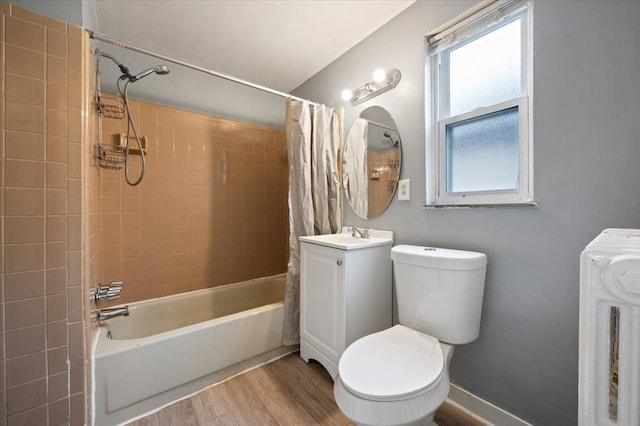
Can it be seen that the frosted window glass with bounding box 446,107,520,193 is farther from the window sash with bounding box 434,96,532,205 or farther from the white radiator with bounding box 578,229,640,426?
the white radiator with bounding box 578,229,640,426

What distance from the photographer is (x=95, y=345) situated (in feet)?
4.23

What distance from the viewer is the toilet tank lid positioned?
1.13 m

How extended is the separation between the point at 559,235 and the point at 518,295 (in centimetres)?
31

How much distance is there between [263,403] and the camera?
138 centimetres

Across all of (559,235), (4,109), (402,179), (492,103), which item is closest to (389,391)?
(559,235)

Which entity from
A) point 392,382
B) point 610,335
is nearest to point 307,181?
point 392,382

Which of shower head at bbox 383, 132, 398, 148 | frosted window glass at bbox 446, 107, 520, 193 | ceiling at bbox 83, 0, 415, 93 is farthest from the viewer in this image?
shower head at bbox 383, 132, 398, 148

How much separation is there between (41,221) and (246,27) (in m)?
1.61

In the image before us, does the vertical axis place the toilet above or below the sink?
below

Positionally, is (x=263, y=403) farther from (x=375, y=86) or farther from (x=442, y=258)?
(x=375, y=86)

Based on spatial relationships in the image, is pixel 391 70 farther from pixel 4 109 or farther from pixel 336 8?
pixel 4 109

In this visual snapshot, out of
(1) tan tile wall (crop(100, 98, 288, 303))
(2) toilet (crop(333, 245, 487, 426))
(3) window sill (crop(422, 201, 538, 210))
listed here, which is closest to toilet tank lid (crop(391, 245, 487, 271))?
(2) toilet (crop(333, 245, 487, 426))

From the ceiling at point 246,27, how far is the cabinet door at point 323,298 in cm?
148

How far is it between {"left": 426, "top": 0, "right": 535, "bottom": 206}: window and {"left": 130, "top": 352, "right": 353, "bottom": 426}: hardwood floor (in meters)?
1.27
